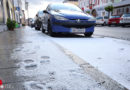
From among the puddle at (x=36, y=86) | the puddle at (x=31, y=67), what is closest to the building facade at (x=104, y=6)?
the puddle at (x=31, y=67)

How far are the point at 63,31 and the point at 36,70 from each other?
3077mm

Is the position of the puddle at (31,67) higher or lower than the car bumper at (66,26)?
lower

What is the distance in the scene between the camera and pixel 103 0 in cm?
2798

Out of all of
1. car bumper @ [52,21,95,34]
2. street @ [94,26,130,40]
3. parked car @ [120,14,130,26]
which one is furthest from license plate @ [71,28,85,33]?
parked car @ [120,14,130,26]

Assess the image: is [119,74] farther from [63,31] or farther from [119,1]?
[119,1]

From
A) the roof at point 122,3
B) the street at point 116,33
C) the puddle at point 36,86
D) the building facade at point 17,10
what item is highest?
the roof at point 122,3

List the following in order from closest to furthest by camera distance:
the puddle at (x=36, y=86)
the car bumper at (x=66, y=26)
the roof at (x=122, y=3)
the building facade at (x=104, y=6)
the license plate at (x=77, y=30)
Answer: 1. the puddle at (x=36, y=86)
2. the car bumper at (x=66, y=26)
3. the license plate at (x=77, y=30)
4. the roof at (x=122, y=3)
5. the building facade at (x=104, y=6)

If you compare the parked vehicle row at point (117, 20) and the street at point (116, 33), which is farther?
the parked vehicle row at point (117, 20)

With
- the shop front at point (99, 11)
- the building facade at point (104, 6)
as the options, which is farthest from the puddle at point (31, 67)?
the shop front at point (99, 11)

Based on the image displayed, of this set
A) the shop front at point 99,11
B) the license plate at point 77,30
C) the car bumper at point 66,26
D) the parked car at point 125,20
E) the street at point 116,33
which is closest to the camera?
the car bumper at point 66,26

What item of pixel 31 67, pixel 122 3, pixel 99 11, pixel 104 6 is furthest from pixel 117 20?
pixel 99 11

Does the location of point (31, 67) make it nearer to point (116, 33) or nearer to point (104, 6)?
point (116, 33)

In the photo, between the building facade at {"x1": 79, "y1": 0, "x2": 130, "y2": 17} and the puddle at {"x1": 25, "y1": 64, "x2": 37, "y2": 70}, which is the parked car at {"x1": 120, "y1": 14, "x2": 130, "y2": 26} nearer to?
the building facade at {"x1": 79, "y1": 0, "x2": 130, "y2": 17}

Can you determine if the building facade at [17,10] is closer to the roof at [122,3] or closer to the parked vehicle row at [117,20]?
the parked vehicle row at [117,20]
